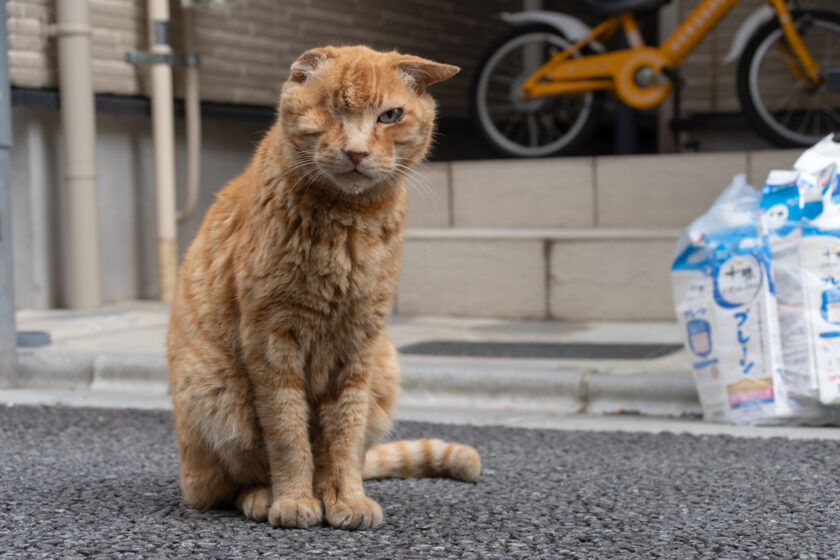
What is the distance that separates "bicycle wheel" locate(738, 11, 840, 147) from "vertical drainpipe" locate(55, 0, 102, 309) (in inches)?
171

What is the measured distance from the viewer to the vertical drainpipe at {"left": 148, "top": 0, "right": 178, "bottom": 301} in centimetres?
781

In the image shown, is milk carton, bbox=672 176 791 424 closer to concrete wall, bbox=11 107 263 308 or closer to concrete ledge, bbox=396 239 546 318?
concrete ledge, bbox=396 239 546 318

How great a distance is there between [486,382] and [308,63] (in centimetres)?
249

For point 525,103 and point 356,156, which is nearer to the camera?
point 356,156

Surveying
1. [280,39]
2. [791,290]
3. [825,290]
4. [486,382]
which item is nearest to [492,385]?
[486,382]

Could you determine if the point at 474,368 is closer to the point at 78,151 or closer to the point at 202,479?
the point at 202,479

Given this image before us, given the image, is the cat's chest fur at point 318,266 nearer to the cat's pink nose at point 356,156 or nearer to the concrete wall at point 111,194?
the cat's pink nose at point 356,156

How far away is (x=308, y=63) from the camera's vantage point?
3.03 meters

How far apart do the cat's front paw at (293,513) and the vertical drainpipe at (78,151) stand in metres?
4.83

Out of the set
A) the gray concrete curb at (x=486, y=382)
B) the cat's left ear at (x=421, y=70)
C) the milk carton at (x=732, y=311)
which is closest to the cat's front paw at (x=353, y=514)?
the cat's left ear at (x=421, y=70)

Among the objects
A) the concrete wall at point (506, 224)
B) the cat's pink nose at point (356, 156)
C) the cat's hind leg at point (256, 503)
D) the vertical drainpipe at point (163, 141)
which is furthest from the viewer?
the vertical drainpipe at point (163, 141)

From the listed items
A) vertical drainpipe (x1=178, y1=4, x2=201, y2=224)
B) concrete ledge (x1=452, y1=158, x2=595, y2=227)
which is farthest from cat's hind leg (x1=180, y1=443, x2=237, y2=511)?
vertical drainpipe (x1=178, y1=4, x2=201, y2=224)

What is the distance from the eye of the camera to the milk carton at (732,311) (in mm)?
4406

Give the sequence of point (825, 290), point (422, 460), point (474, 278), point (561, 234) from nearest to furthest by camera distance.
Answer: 1. point (422, 460)
2. point (825, 290)
3. point (561, 234)
4. point (474, 278)
